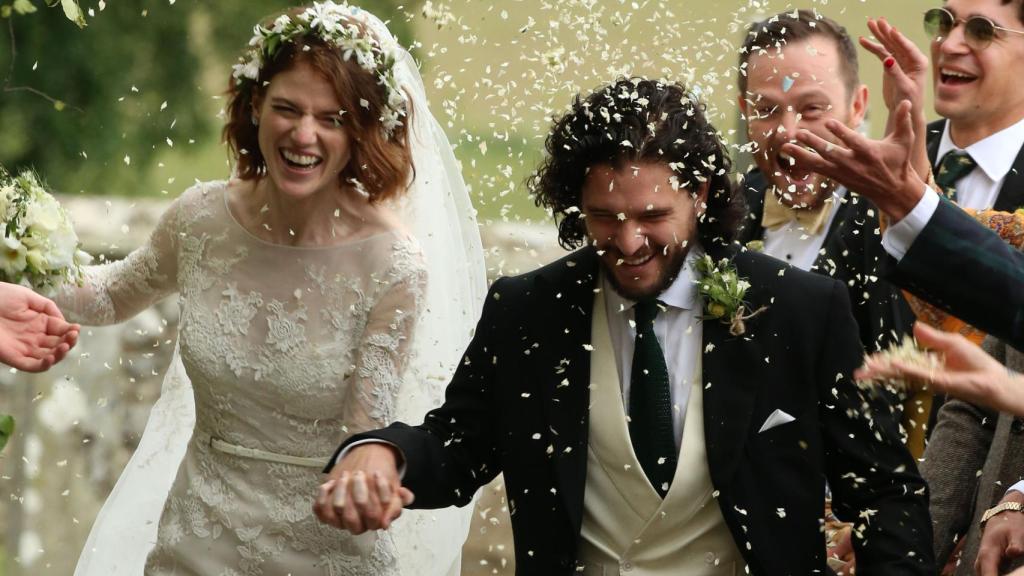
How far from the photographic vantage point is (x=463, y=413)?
4020 mm

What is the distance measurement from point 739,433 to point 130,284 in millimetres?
2144

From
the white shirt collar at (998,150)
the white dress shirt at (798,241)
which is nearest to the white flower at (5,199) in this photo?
the white dress shirt at (798,241)

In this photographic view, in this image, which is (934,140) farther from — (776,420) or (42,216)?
(42,216)

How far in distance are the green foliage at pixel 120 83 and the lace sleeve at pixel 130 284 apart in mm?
4097

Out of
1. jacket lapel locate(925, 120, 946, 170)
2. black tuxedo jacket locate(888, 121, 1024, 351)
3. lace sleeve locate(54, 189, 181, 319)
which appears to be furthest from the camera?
jacket lapel locate(925, 120, 946, 170)

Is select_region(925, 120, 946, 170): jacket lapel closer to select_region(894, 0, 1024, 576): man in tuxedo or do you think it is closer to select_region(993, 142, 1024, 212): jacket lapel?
select_region(894, 0, 1024, 576): man in tuxedo

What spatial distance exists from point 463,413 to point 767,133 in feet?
4.94

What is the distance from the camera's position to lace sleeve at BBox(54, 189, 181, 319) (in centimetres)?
486

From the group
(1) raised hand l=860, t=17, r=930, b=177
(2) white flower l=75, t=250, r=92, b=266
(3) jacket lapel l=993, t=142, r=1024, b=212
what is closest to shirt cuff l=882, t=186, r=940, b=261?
(1) raised hand l=860, t=17, r=930, b=177

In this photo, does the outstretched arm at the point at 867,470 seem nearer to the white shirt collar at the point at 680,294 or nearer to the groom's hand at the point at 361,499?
the white shirt collar at the point at 680,294

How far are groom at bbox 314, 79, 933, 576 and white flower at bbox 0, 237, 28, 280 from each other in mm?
1106

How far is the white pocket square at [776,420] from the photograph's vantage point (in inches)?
148

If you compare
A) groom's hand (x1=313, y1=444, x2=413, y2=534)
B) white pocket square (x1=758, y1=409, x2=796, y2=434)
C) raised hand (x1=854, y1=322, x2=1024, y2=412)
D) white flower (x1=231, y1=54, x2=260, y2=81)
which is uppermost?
white flower (x1=231, y1=54, x2=260, y2=81)

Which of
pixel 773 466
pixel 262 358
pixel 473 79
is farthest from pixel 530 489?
pixel 473 79
